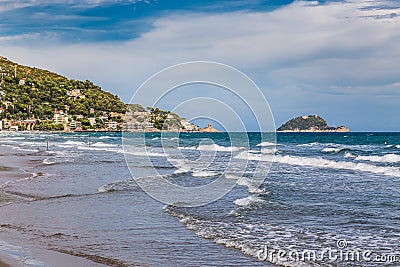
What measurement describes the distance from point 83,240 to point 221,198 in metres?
6.62

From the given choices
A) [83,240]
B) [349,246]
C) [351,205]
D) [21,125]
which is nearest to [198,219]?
[83,240]

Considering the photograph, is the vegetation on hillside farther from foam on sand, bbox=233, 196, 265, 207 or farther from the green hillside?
foam on sand, bbox=233, 196, 265, 207

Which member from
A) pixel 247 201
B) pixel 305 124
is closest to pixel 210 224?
pixel 247 201

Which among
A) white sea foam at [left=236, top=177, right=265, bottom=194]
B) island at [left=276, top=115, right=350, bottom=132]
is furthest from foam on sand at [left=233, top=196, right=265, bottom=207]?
island at [left=276, top=115, right=350, bottom=132]

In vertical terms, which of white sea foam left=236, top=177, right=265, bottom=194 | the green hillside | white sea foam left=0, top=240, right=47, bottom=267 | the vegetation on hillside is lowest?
white sea foam left=236, top=177, right=265, bottom=194

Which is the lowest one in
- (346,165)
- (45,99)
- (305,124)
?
(346,165)

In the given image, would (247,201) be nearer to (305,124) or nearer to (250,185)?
(250,185)

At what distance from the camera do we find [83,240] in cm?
920

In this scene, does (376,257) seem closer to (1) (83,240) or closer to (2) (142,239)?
(2) (142,239)

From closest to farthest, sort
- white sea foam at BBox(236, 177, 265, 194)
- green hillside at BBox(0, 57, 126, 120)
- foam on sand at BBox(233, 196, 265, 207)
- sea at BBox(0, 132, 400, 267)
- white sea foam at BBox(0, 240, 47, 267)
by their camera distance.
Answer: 1. white sea foam at BBox(0, 240, 47, 267)
2. sea at BBox(0, 132, 400, 267)
3. foam on sand at BBox(233, 196, 265, 207)
4. white sea foam at BBox(236, 177, 265, 194)
5. green hillside at BBox(0, 57, 126, 120)

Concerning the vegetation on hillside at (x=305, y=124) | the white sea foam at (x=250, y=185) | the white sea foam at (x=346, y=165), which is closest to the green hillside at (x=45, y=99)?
the vegetation on hillside at (x=305, y=124)

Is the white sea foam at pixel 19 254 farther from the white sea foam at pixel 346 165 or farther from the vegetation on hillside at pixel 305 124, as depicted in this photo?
the vegetation on hillside at pixel 305 124

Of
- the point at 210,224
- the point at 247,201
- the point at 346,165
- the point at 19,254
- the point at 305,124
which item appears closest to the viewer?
the point at 19,254

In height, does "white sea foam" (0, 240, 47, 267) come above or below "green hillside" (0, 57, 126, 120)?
below
